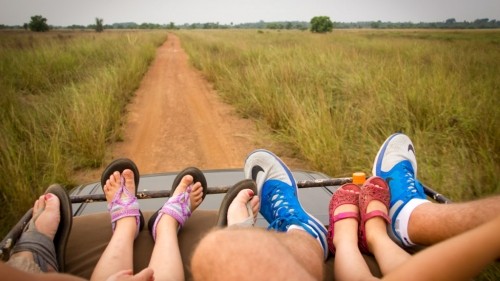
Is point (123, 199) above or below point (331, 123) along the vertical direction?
above

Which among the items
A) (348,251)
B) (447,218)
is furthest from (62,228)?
(447,218)

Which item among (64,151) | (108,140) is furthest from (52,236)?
(108,140)

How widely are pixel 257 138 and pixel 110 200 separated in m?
3.10

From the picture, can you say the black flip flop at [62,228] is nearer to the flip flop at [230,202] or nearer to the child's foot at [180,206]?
the child's foot at [180,206]

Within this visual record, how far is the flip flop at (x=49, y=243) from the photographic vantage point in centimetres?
139

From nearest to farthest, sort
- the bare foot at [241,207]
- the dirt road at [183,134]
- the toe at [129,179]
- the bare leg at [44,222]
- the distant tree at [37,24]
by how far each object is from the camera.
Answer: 1. the bare leg at [44,222]
2. the bare foot at [241,207]
3. the toe at [129,179]
4. the dirt road at [183,134]
5. the distant tree at [37,24]

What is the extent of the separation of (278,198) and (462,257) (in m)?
1.06

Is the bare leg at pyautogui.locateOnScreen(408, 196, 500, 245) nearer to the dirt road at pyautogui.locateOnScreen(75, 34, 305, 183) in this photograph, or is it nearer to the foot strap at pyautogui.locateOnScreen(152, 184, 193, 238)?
the foot strap at pyautogui.locateOnScreen(152, 184, 193, 238)

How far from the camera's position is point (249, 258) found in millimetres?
1038

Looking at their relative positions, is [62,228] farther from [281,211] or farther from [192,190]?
[281,211]

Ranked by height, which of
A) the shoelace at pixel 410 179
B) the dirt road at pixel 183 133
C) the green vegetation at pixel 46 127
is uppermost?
the shoelace at pixel 410 179

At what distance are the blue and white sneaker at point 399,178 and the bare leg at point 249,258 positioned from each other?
57 cm

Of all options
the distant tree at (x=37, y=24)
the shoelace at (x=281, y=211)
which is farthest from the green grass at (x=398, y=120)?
the distant tree at (x=37, y=24)

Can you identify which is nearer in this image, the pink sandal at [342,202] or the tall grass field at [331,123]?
the pink sandal at [342,202]
